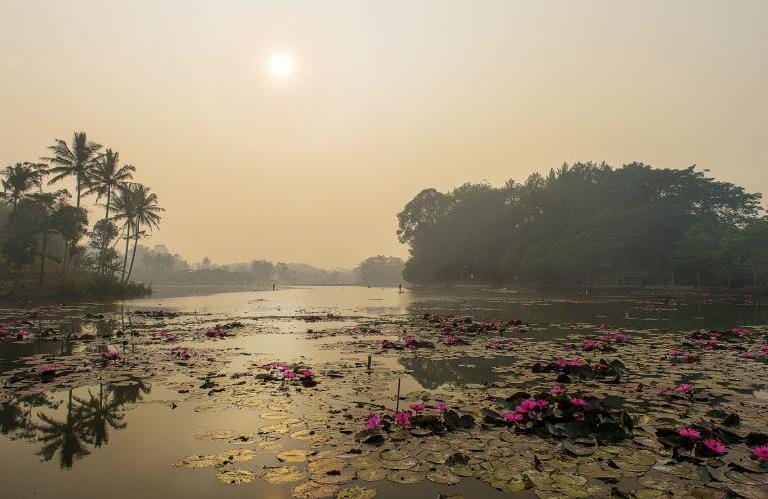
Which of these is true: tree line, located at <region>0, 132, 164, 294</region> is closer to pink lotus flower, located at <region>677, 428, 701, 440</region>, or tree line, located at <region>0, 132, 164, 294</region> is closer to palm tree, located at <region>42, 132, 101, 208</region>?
palm tree, located at <region>42, 132, 101, 208</region>

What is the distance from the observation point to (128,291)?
52.6 meters

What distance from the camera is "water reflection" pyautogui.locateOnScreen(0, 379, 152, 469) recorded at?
247 inches

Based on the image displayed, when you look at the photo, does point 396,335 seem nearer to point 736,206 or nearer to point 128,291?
point 128,291

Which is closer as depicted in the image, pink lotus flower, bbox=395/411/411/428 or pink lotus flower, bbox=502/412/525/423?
pink lotus flower, bbox=395/411/411/428

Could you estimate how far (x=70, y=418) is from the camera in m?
7.48

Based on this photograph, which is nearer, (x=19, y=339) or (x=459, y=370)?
(x=459, y=370)

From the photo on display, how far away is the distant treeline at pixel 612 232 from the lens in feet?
177

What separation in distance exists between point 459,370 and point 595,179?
285 ft

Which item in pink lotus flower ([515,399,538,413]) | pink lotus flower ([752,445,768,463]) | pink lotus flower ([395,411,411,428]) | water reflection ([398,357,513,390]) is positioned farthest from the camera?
water reflection ([398,357,513,390])

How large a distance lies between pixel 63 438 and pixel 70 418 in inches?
41.3

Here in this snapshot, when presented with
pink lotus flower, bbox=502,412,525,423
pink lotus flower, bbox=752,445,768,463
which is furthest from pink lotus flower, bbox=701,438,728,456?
pink lotus flower, bbox=502,412,525,423

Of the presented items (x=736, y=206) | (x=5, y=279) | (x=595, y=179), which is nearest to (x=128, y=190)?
(x=5, y=279)

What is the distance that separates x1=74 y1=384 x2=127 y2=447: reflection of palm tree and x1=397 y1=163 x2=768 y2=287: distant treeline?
59.1 metres

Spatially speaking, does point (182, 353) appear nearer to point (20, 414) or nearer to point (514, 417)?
point (20, 414)
